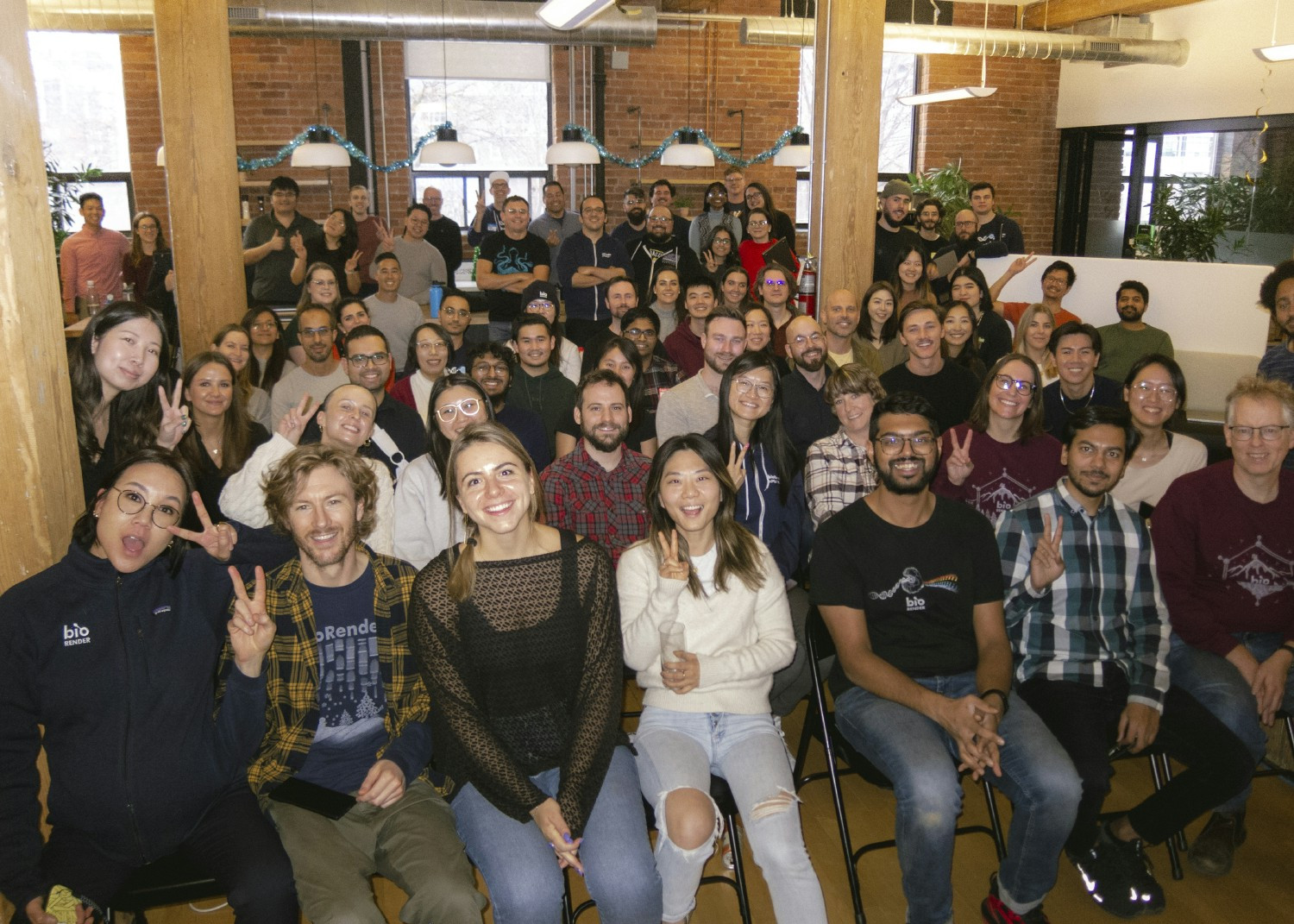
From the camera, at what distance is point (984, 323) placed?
5707 mm

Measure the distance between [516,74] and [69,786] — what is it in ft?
30.7

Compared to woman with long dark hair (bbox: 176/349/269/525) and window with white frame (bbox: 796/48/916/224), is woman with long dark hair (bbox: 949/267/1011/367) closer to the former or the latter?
woman with long dark hair (bbox: 176/349/269/525)

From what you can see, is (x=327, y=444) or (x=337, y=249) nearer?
(x=327, y=444)

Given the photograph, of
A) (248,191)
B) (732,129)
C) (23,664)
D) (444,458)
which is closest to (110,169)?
(248,191)

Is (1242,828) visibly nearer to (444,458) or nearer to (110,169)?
(444,458)

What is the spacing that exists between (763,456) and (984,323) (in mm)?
2779

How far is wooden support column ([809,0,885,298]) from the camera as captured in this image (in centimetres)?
476

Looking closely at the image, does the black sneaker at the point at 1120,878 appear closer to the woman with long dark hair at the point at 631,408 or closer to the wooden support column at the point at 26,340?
the woman with long dark hair at the point at 631,408

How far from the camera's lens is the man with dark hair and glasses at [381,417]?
11.1 ft

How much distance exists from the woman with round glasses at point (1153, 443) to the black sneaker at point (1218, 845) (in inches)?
43.0

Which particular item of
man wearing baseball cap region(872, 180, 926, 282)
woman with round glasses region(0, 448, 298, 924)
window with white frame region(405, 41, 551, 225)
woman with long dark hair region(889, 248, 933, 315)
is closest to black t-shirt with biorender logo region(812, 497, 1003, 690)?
woman with round glasses region(0, 448, 298, 924)

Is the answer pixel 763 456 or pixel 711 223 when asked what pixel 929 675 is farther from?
pixel 711 223

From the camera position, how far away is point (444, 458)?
10.3 ft

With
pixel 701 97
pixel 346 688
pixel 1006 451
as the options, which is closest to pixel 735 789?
pixel 346 688
